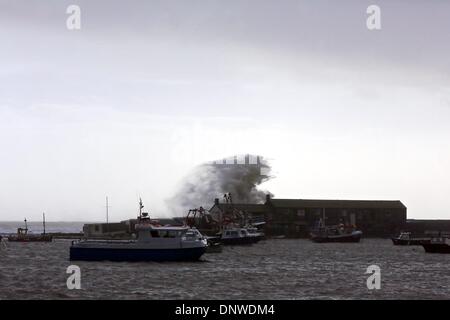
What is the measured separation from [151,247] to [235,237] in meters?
61.9

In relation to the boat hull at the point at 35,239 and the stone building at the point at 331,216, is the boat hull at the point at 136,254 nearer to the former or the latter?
the stone building at the point at 331,216

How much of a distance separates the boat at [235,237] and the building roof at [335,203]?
3832 centimetres

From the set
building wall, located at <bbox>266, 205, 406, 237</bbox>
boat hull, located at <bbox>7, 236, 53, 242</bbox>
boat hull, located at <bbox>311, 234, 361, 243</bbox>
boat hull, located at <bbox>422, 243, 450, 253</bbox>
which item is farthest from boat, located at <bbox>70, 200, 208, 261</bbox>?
boat hull, located at <bbox>7, 236, 53, 242</bbox>

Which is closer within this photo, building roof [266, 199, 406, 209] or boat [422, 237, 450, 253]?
boat [422, 237, 450, 253]

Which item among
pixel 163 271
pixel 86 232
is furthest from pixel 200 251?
pixel 86 232

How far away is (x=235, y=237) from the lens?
13838cm

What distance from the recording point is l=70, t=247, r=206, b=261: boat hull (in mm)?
77062

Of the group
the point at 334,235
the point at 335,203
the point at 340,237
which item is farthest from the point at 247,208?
the point at 340,237

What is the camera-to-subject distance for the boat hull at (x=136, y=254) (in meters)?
77.1

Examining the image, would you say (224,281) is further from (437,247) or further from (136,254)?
(437,247)

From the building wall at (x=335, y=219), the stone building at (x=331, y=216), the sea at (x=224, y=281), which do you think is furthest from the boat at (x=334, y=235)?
the sea at (x=224, y=281)

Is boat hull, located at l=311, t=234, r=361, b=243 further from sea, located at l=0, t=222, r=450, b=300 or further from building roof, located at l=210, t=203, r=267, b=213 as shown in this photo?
sea, located at l=0, t=222, r=450, b=300

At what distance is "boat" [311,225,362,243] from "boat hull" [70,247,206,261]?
8104cm

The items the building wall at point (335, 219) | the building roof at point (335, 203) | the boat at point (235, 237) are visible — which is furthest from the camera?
the building roof at point (335, 203)
